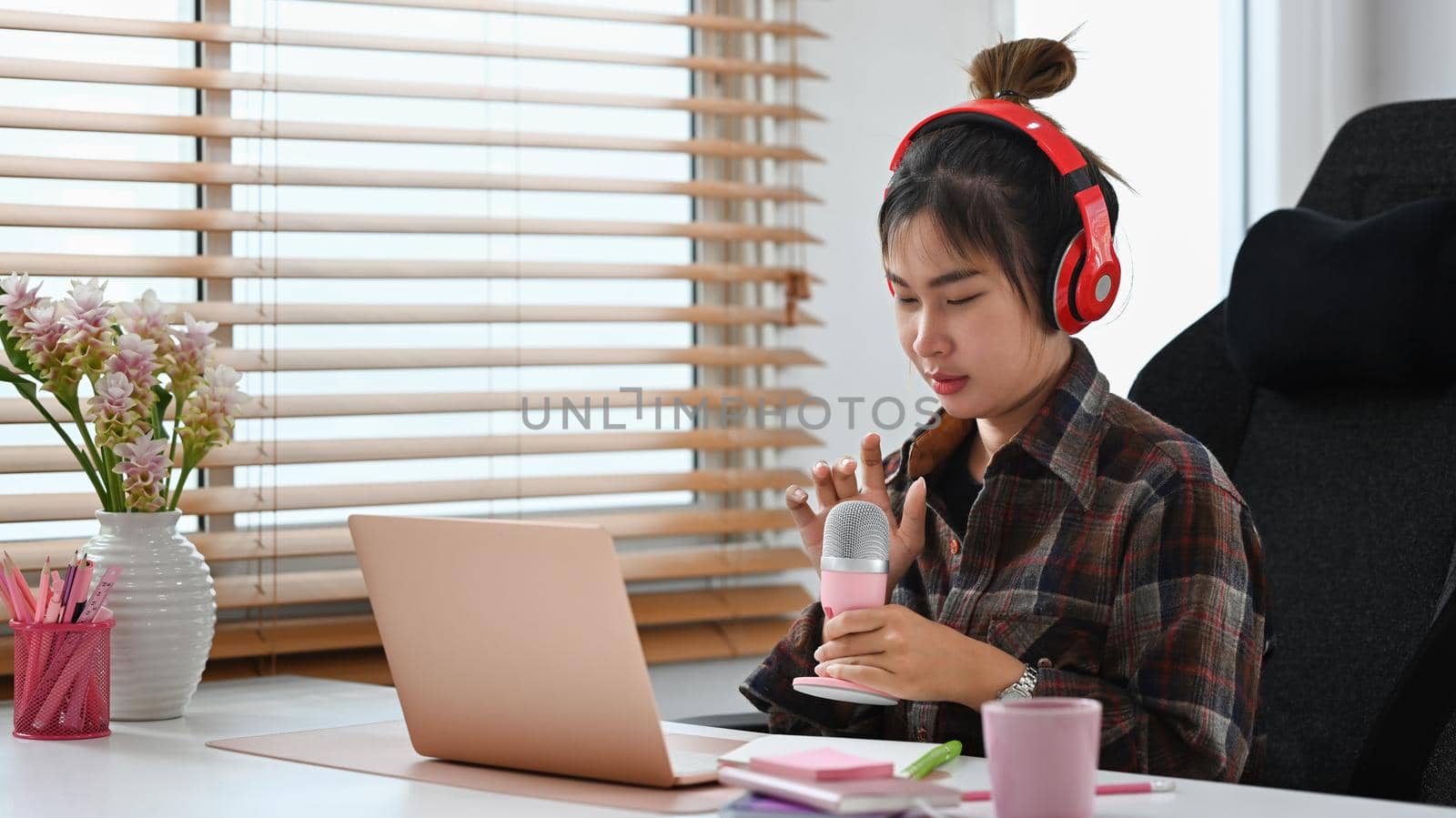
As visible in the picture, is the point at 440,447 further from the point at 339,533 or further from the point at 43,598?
the point at 43,598

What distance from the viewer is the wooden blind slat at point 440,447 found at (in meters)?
1.70

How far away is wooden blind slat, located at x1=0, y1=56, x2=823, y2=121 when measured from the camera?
1712mm

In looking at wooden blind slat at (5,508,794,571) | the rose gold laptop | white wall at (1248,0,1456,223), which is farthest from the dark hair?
white wall at (1248,0,1456,223)

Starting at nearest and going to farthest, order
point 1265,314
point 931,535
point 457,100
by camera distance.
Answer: point 931,535, point 1265,314, point 457,100

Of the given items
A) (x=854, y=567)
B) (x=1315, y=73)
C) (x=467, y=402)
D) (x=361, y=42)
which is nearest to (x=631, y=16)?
(x=361, y=42)

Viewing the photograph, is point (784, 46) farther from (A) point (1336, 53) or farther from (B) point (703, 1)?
(A) point (1336, 53)

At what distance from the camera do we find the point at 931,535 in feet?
4.72

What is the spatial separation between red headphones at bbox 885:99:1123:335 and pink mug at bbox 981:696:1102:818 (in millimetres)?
538

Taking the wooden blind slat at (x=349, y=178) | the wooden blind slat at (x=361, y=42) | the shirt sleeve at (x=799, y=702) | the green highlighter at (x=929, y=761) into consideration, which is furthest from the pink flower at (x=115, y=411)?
the green highlighter at (x=929, y=761)

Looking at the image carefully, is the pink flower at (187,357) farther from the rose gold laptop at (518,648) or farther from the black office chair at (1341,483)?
the black office chair at (1341,483)

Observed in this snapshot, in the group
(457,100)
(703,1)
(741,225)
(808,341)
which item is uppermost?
(703,1)

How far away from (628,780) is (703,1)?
4.72 ft

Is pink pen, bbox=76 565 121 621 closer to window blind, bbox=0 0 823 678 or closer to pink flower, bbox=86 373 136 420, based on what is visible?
pink flower, bbox=86 373 136 420

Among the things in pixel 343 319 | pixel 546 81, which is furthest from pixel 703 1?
pixel 343 319
